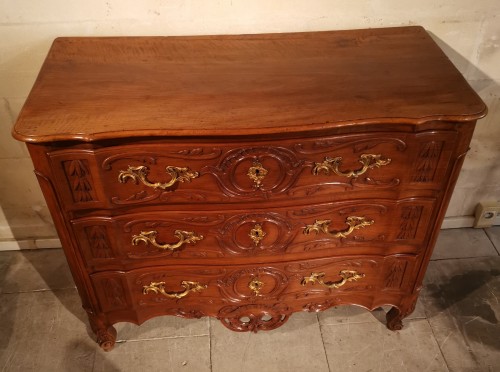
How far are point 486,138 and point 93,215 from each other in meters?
1.67

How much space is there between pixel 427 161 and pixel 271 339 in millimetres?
999

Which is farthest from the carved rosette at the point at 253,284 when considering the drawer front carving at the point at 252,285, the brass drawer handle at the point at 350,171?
the brass drawer handle at the point at 350,171

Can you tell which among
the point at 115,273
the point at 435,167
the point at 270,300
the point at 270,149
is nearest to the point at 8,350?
the point at 115,273

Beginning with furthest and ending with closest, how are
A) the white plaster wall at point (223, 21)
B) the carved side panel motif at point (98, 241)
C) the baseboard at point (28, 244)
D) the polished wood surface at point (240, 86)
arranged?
1. the baseboard at point (28, 244)
2. the white plaster wall at point (223, 21)
3. the carved side panel motif at point (98, 241)
4. the polished wood surface at point (240, 86)

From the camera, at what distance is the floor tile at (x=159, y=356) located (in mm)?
1771

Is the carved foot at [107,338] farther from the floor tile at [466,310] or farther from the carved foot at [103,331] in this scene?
the floor tile at [466,310]

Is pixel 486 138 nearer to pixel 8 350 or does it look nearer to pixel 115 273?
pixel 115 273

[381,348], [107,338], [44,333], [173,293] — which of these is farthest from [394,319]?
[44,333]

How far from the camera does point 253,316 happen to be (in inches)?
67.7

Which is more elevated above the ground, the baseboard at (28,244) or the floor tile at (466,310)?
the baseboard at (28,244)

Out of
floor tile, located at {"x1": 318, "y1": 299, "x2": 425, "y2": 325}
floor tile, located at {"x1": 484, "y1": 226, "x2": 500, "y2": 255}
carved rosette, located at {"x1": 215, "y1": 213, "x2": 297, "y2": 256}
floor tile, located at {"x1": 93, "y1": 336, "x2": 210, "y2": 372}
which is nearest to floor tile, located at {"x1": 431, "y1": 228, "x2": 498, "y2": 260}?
floor tile, located at {"x1": 484, "y1": 226, "x2": 500, "y2": 255}

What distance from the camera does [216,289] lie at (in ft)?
5.24

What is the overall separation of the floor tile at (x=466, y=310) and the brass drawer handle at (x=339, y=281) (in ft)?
1.86

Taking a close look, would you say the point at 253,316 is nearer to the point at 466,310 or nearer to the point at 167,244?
the point at 167,244
